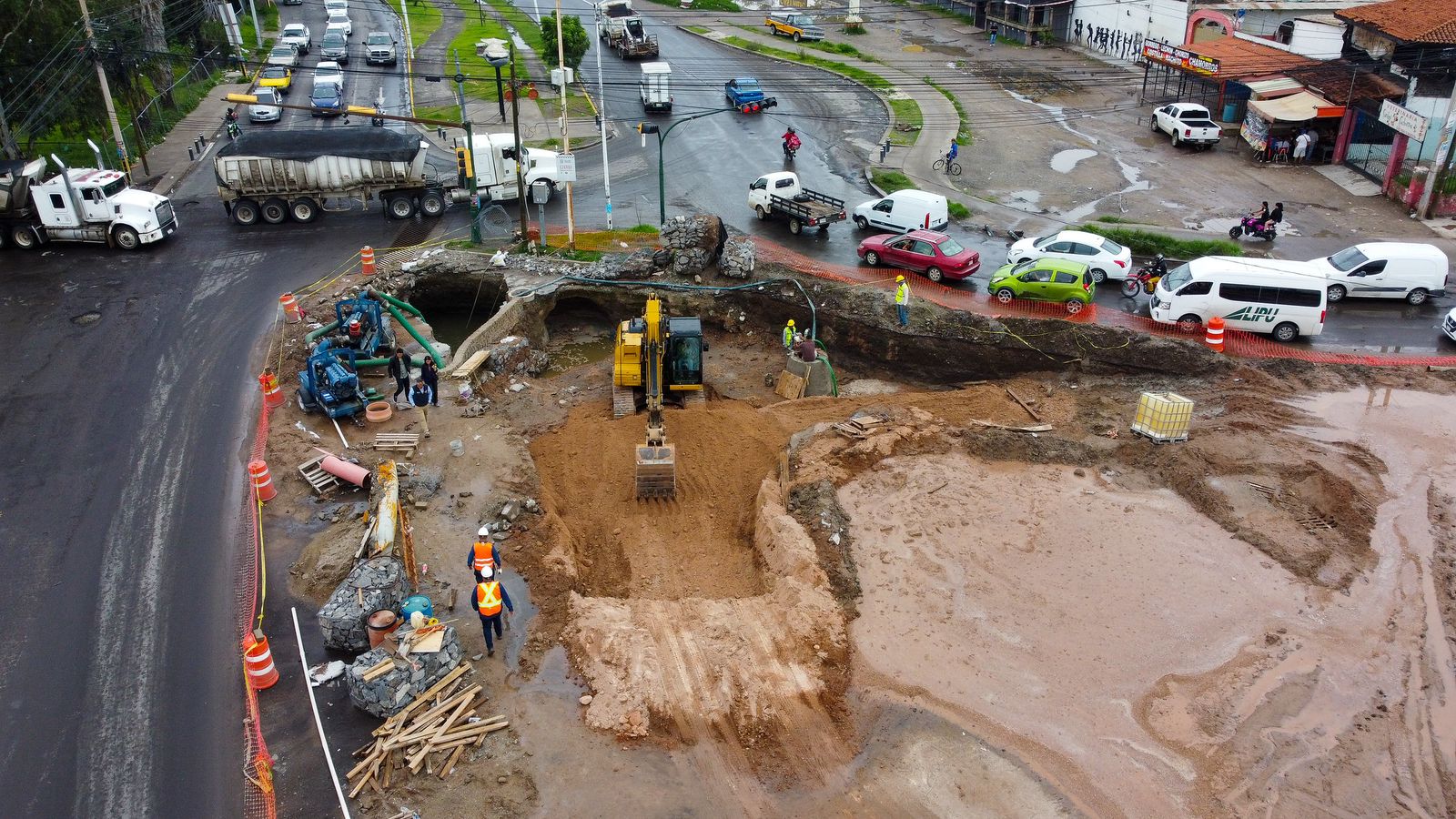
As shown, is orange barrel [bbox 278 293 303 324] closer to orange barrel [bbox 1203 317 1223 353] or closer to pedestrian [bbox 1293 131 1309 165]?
orange barrel [bbox 1203 317 1223 353]

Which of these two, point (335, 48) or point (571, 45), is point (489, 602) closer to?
point (571, 45)

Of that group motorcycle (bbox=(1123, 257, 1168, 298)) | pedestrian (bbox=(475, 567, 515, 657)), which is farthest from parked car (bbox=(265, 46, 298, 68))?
pedestrian (bbox=(475, 567, 515, 657))

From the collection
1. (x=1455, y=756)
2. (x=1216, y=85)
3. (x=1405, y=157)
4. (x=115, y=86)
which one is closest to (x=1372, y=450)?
(x=1455, y=756)

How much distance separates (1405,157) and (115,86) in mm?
53010

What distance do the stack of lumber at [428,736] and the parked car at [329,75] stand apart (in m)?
44.0

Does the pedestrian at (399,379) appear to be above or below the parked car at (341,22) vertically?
below

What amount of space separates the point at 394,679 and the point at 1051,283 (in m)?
20.6

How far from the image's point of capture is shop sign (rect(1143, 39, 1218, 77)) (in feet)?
146

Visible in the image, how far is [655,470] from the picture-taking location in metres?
20.5

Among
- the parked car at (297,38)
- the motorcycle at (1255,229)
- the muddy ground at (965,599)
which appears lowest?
the muddy ground at (965,599)

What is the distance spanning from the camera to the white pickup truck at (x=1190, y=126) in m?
42.1

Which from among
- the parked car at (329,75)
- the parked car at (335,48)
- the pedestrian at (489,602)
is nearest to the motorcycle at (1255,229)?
the pedestrian at (489,602)

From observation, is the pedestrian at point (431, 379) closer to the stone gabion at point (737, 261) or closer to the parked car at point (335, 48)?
the stone gabion at point (737, 261)

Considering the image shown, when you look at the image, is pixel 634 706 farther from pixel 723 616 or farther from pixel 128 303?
pixel 128 303
